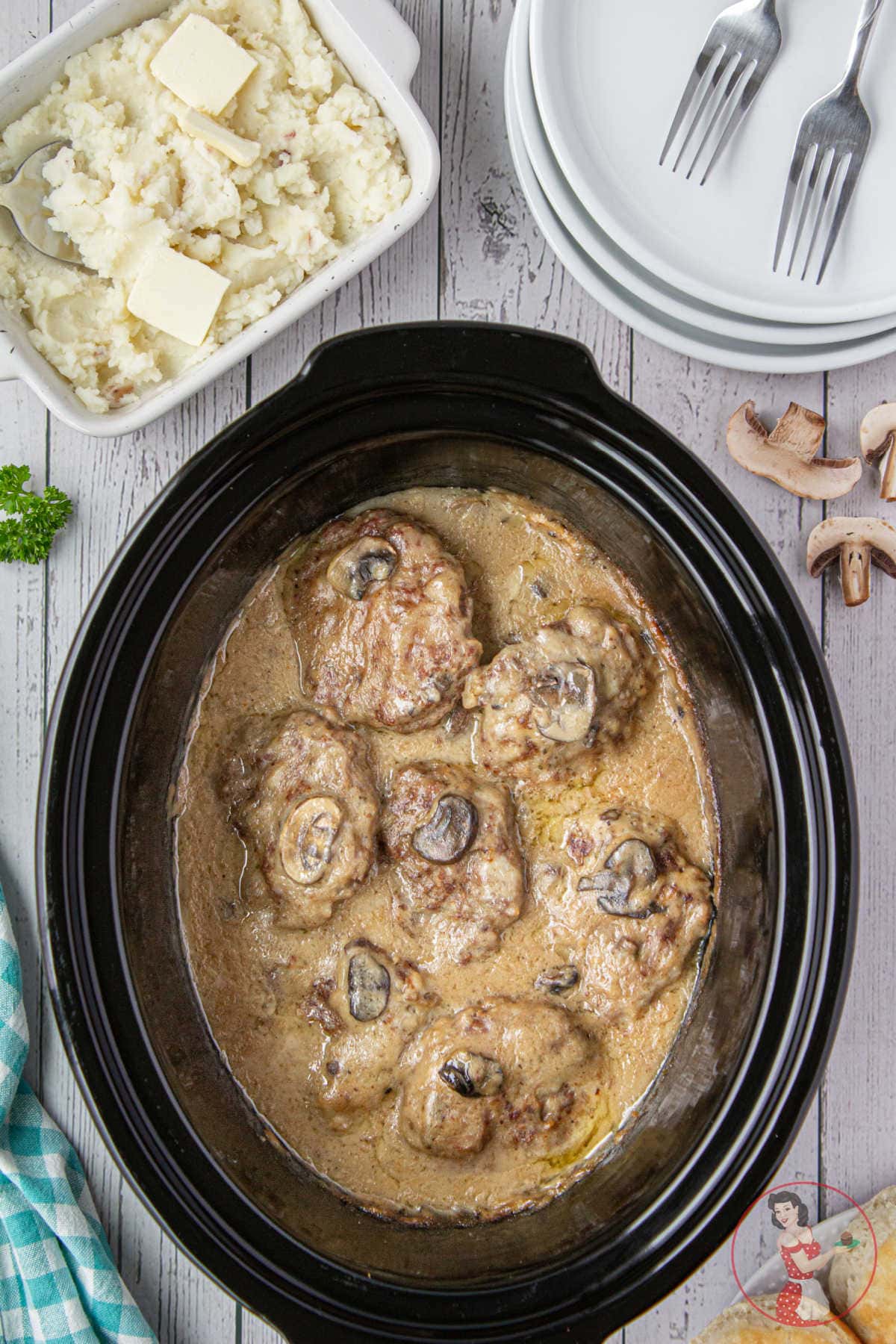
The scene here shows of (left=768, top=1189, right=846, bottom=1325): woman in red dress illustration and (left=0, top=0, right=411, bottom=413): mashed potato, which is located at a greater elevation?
(left=0, top=0, right=411, bottom=413): mashed potato

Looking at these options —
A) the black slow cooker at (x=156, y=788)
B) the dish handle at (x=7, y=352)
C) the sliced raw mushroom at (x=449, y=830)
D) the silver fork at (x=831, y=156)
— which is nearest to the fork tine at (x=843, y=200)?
the silver fork at (x=831, y=156)

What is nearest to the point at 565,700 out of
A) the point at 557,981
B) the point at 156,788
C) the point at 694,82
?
the point at 557,981

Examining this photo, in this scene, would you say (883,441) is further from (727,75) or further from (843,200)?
(727,75)

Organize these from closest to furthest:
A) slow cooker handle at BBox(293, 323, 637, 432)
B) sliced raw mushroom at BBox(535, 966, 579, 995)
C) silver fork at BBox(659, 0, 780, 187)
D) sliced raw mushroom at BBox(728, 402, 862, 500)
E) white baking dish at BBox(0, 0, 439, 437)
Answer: slow cooker handle at BBox(293, 323, 637, 432) → silver fork at BBox(659, 0, 780, 187) → white baking dish at BBox(0, 0, 439, 437) → sliced raw mushroom at BBox(535, 966, 579, 995) → sliced raw mushroom at BBox(728, 402, 862, 500)

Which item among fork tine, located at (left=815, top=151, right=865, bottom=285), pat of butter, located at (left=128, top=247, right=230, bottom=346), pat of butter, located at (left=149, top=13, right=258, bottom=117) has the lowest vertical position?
pat of butter, located at (left=128, top=247, right=230, bottom=346)

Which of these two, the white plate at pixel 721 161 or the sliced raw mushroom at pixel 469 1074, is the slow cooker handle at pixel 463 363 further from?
the sliced raw mushroom at pixel 469 1074

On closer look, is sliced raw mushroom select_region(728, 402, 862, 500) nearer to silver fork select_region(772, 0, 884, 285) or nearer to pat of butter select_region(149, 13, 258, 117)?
silver fork select_region(772, 0, 884, 285)

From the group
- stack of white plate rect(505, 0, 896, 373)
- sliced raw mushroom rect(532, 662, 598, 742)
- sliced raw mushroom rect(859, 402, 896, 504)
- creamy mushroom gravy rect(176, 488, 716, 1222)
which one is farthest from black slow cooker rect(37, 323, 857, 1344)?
sliced raw mushroom rect(859, 402, 896, 504)
